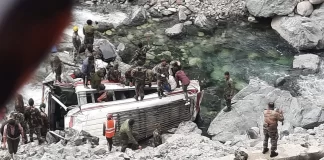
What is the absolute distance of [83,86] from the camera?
14383 mm

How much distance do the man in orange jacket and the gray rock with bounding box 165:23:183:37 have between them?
33.8 ft

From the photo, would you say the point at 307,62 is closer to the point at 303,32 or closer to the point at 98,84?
the point at 303,32

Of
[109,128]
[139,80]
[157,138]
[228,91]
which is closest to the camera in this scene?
[109,128]

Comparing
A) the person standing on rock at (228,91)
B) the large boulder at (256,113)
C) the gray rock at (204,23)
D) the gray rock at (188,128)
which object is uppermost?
the gray rock at (204,23)

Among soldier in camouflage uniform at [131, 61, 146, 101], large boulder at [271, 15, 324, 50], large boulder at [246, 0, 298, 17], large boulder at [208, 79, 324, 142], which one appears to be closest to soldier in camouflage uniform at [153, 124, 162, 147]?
soldier in camouflage uniform at [131, 61, 146, 101]

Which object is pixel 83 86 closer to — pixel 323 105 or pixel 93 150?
pixel 93 150

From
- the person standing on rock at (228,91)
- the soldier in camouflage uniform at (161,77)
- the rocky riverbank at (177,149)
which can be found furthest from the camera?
the person standing on rock at (228,91)

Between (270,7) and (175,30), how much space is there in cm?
465

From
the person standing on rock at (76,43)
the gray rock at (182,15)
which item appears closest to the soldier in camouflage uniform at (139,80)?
the person standing on rock at (76,43)

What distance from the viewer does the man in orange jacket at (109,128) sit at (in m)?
12.8

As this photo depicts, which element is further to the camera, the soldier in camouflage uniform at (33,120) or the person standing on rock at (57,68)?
the person standing on rock at (57,68)

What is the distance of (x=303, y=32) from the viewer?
71.7ft

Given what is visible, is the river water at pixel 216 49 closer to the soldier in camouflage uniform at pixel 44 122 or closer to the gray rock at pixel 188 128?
the gray rock at pixel 188 128

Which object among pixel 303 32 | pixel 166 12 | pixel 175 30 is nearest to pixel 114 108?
pixel 175 30
